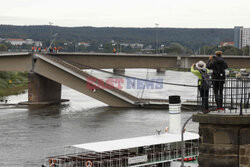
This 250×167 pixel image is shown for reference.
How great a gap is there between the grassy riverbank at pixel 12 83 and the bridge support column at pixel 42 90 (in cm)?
1072

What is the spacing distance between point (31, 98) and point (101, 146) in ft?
108

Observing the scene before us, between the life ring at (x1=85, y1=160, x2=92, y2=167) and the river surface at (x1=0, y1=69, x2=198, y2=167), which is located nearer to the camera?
the life ring at (x1=85, y1=160, x2=92, y2=167)

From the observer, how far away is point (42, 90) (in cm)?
5409

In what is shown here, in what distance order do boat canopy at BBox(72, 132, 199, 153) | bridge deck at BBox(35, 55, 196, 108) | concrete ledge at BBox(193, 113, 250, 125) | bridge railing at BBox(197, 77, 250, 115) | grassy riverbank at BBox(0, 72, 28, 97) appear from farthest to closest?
grassy riverbank at BBox(0, 72, 28, 97)
bridge deck at BBox(35, 55, 196, 108)
boat canopy at BBox(72, 132, 199, 153)
bridge railing at BBox(197, 77, 250, 115)
concrete ledge at BBox(193, 113, 250, 125)

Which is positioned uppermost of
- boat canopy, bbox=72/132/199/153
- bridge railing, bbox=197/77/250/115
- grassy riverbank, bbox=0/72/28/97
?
bridge railing, bbox=197/77/250/115

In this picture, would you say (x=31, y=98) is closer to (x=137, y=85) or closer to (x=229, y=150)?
(x=137, y=85)

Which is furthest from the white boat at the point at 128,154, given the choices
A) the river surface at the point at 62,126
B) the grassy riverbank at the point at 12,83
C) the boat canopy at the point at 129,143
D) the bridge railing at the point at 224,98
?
the grassy riverbank at the point at 12,83

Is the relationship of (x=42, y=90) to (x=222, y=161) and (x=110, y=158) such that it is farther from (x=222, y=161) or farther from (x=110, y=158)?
(x=222, y=161)

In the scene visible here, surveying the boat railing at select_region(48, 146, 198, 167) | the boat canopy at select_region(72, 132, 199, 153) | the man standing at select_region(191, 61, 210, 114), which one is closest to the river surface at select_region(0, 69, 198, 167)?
the boat railing at select_region(48, 146, 198, 167)

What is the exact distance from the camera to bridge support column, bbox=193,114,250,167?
864 cm

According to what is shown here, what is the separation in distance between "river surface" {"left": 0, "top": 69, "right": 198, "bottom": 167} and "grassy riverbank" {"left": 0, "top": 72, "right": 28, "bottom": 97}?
13.0 metres

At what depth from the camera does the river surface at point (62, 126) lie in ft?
92.3

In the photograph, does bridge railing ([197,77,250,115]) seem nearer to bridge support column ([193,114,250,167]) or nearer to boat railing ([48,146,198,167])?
bridge support column ([193,114,250,167])

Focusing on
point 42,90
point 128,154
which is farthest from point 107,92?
point 128,154
